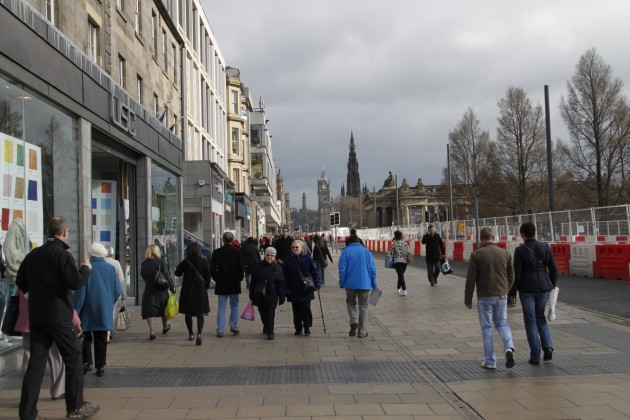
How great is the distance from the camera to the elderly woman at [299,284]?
1016 cm

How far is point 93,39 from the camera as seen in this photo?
13461 mm

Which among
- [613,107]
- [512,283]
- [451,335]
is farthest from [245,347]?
[613,107]

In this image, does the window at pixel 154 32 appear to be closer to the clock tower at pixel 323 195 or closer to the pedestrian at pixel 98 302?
the pedestrian at pixel 98 302

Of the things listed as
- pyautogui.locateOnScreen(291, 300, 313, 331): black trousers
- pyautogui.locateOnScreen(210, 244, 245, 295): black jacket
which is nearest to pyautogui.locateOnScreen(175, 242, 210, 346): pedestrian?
pyautogui.locateOnScreen(210, 244, 245, 295): black jacket

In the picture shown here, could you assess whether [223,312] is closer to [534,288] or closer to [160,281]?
[160,281]

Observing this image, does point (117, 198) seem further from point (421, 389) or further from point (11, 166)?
point (421, 389)

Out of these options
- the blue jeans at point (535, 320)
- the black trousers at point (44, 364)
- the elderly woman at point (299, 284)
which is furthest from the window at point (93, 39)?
the blue jeans at point (535, 320)

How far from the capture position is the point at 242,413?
5492 mm

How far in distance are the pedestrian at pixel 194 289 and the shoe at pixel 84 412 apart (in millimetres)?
3804

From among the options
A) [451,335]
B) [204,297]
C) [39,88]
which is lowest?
[451,335]

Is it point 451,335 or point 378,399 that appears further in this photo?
point 451,335

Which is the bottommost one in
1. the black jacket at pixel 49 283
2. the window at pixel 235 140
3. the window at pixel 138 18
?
the black jacket at pixel 49 283

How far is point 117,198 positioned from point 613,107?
136 feet

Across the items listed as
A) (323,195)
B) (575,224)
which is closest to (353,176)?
(323,195)
